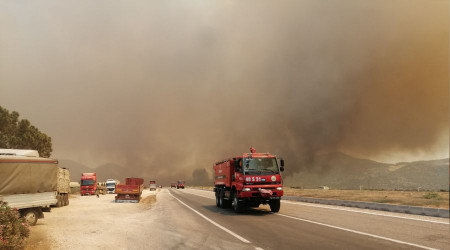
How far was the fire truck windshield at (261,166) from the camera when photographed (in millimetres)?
19297

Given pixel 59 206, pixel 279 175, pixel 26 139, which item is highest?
pixel 26 139

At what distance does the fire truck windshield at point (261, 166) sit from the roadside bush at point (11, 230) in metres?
11.4

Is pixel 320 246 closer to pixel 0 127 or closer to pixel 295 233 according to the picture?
pixel 295 233

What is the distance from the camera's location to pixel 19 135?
54875 millimetres

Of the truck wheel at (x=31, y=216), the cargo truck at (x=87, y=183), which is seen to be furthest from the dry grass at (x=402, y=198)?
the cargo truck at (x=87, y=183)

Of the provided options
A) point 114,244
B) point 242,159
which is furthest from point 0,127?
Answer: point 114,244

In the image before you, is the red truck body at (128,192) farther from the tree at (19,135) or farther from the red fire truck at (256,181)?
the tree at (19,135)

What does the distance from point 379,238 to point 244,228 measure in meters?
4.84

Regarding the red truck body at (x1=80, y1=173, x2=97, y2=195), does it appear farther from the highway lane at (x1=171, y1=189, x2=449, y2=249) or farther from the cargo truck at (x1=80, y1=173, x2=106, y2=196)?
the highway lane at (x1=171, y1=189, x2=449, y2=249)

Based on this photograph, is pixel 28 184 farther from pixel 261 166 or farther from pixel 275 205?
pixel 275 205

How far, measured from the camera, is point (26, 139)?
54.3 meters

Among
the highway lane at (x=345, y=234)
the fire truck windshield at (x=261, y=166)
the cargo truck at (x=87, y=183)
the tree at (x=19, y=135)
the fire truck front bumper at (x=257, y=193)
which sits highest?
the tree at (x=19, y=135)

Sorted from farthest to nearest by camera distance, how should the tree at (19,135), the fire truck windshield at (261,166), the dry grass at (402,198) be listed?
1. the tree at (19,135)
2. the dry grass at (402,198)
3. the fire truck windshield at (261,166)

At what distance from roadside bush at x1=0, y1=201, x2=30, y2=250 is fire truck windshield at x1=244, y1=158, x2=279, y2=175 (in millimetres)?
11383
